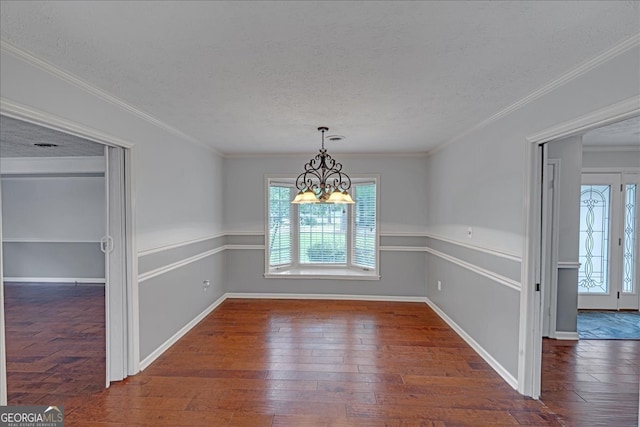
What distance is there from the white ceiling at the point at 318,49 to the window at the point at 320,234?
8.25ft

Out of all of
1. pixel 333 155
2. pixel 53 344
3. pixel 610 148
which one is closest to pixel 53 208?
pixel 53 344

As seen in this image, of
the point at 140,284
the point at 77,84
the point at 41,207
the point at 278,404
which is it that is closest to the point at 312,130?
the point at 77,84

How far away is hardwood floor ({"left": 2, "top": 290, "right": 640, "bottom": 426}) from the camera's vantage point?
226 centimetres

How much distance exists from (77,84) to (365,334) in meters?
3.60

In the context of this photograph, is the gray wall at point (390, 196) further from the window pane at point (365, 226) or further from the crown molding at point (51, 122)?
the window pane at point (365, 226)

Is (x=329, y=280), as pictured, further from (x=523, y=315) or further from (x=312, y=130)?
(x=523, y=315)

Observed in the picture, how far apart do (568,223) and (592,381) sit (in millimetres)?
1753

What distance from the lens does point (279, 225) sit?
5316 millimetres

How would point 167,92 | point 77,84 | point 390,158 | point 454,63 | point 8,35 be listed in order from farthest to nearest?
point 390,158
point 167,92
point 77,84
point 454,63
point 8,35

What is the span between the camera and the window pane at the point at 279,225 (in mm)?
5195

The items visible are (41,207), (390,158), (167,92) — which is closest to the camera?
(167,92)

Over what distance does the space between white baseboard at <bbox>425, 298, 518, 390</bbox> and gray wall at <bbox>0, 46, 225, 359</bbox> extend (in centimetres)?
331

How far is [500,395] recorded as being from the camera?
2.51 meters

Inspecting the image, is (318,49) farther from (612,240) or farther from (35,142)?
(612,240)
